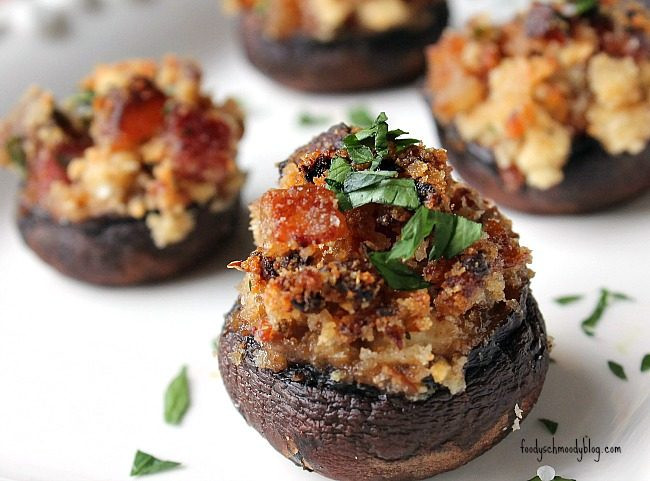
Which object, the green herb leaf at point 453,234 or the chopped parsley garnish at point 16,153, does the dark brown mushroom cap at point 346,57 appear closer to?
the chopped parsley garnish at point 16,153

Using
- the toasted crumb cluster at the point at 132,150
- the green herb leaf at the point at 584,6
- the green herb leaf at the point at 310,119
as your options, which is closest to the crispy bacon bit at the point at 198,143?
the toasted crumb cluster at the point at 132,150

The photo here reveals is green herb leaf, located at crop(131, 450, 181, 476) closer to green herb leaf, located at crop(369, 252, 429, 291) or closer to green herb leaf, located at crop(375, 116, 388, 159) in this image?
green herb leaf, located at crop(369, 252, 429, 291)

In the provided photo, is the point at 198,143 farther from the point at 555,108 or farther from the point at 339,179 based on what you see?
the point at 555,108

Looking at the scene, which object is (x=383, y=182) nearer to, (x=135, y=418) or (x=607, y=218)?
(x=135, y=418)

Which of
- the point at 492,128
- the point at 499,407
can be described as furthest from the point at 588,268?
the point at 499,407

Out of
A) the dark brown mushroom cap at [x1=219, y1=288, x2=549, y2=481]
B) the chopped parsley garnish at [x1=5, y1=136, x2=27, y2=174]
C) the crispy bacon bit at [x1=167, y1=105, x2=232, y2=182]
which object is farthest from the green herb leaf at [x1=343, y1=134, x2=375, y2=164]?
the chopped parsley garnish at [x1=5, y1=136, x2=27, y2=174]

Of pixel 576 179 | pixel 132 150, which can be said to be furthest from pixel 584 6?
pixel 132 150

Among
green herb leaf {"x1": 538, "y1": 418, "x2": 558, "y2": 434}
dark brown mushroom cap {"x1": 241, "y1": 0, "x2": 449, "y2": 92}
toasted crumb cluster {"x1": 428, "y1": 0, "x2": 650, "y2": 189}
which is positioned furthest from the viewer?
dark brown mushroom cap {"x1": 241, "y1": 0, "x2": 449, "y2": 92}
